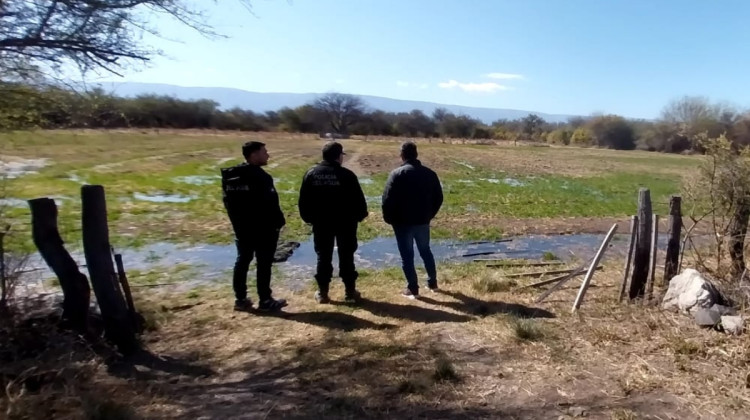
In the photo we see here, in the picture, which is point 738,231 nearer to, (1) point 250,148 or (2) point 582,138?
(1) point 250,148

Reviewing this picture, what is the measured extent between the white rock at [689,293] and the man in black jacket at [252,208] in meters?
4.58

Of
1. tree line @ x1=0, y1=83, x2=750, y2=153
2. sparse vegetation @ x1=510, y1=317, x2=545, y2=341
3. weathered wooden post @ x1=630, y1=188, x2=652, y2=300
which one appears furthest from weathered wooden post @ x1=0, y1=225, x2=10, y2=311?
tree line @ x1=0, y1=83, x2=750, y2=153

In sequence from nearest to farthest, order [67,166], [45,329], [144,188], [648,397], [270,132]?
1. [648,397]
2. [45,329]
3. [144,188]
4. [67,166]
5. [270,132]

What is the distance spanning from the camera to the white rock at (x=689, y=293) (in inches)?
227

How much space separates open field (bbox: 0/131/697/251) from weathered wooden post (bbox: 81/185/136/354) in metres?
2.32

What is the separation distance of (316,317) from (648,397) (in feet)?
12.1

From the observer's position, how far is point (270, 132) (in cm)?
6844

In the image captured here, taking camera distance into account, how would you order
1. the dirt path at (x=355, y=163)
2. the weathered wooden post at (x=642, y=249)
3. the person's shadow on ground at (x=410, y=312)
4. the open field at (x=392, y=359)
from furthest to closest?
the dirt path at (x=355, y=163)
the weathered wooden post at (x=642, y=249)
the person's shadow on ground at (x=410, y=312)
the open field at (x=392, y=359)

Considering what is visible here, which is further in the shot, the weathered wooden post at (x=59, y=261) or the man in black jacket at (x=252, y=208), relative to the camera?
the man in black jacket at (x=252, y=208)

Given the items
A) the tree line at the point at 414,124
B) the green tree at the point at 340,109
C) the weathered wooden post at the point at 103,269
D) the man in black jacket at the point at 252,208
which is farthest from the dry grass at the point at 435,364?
the green tree at the point at 340,109

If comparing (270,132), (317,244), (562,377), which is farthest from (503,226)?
(270,132)

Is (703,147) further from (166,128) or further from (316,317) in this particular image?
(166,128)

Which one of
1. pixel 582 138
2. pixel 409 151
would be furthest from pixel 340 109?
pixel 409 151

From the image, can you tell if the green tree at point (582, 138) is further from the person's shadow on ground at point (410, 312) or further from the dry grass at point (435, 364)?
the person's shadow on ground at point (410, 312)
